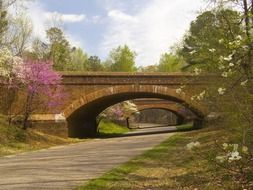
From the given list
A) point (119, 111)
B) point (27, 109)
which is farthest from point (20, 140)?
point (119, 111)

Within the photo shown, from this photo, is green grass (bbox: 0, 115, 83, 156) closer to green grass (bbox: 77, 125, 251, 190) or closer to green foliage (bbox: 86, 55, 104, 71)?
green grass (bbox: 77, 125, 251, 190)

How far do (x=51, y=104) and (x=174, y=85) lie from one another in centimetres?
882

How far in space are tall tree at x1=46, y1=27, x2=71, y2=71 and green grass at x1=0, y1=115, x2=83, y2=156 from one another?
25839 mm

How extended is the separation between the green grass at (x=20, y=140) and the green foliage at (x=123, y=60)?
4278 cm

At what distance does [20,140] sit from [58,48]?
3213 cm

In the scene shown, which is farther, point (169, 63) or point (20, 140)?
point (169, 63)

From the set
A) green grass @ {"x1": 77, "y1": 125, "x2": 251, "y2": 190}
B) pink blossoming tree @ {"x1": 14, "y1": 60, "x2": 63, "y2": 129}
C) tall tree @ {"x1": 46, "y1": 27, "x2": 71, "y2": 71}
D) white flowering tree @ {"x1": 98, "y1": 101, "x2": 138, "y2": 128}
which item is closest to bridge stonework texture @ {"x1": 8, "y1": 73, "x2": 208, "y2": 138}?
pink blossoming tree @ {"x1": 14, "y1": 60, "x2": 63, "y2": 129}

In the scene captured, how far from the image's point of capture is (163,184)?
978 centimetres

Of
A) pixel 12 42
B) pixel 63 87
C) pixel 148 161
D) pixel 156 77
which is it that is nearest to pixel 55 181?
pixel 148 161

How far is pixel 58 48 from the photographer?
180ft

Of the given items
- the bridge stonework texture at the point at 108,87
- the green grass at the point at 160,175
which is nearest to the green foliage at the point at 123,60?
the bridge stonework texture at the point at 108,87

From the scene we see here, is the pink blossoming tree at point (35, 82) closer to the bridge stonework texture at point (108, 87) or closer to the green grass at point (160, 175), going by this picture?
the bridge stonework texture at point (108, 87)

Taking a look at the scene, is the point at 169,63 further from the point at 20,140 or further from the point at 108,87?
the point at 20,140

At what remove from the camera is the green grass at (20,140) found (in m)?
21.3
